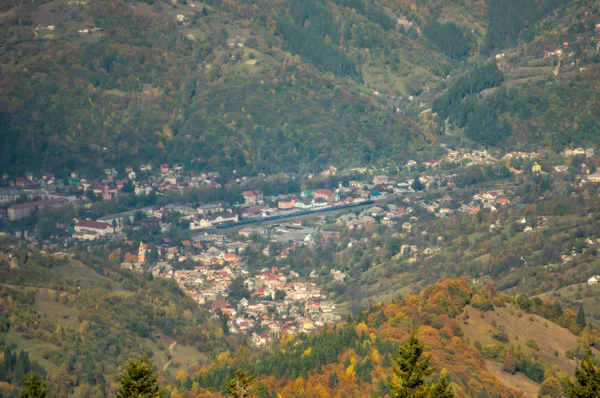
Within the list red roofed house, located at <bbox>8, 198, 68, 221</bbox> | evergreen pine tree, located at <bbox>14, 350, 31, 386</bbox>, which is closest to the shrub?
evergreen pine tree, located at <bbox>14, 350, 31, 386</bbox>

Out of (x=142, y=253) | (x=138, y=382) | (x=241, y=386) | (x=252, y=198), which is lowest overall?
(x=252, y=198)

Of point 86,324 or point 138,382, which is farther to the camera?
point 86,324

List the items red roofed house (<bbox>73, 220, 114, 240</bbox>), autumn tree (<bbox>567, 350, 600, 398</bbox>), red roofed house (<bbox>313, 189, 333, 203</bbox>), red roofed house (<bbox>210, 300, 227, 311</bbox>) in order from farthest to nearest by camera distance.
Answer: red roofed house (<bbox>313, 189, 333, 203</bbox>) → red roofed house (<bbox>73, 220, 114, 240</bbox>) → red roofed house (<bbox>210, 300, 227, 311</bbox>) → autumn tree (<bbox>567, 350, 600, 398</bbox>)

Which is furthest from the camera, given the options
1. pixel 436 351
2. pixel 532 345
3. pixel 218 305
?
pixel 218 305

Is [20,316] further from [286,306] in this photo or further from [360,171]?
[360,171]

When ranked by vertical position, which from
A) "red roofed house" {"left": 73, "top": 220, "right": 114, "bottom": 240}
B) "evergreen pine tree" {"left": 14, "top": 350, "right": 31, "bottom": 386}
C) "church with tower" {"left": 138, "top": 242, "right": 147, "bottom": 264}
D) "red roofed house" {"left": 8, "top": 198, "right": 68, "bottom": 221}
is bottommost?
"red roofed house" {"left": 73, "top": 220, "right": 114, "bottom": 240}

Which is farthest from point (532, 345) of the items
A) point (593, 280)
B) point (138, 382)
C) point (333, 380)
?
point (138, 382)

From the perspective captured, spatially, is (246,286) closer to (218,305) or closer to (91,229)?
(218,305)

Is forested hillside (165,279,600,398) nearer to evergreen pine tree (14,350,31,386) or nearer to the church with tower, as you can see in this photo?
evergreen pine tree (14,350,31,386)
